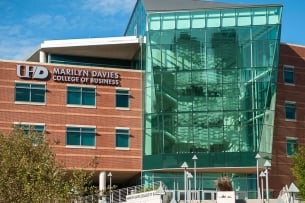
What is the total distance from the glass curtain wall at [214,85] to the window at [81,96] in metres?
5.19

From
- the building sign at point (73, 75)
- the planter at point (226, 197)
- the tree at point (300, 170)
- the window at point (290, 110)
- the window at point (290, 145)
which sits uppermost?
the building sign at point (73, 75)

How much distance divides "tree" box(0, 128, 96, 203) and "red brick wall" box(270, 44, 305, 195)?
1346 inches

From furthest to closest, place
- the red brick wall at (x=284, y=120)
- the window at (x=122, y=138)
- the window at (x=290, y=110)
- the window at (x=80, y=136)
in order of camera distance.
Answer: the window at (x=290, y=110)
the red brick wall at (x=284, y=120)
the window at (x=122, y=138)
the window at (x=80, y=136)

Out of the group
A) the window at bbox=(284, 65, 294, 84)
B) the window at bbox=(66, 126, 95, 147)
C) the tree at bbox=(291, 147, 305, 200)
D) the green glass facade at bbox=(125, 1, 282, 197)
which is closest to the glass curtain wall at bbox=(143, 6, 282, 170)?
the green glass facade at bbox=(125, 1, 282, 197)

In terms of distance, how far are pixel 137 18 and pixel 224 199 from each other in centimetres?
2221

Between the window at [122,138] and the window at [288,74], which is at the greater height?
the window at [288,74]

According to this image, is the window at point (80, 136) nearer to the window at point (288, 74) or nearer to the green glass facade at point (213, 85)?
the green glass facade at point (213, 85)

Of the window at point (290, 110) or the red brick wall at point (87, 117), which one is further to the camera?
the window at point (290, 110)

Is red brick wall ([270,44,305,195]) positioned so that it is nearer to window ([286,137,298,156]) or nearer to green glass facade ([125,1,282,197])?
window ([286,137,298,156])

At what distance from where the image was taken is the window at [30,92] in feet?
165

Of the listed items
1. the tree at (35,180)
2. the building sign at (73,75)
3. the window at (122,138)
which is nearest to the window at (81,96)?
the building sign at (73,75)

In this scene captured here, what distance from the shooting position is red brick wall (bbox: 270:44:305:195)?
175 ft

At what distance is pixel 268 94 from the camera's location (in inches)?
1937

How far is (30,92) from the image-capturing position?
50.7 meters
